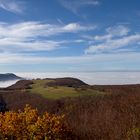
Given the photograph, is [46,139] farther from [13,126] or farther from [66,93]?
[66,93]

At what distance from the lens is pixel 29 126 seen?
17578mm

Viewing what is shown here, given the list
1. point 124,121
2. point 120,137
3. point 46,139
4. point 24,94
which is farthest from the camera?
point 24,94

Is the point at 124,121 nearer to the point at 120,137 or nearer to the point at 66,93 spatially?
the point at 120,137

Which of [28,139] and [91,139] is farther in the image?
[91,139]

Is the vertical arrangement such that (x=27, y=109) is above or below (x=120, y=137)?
above

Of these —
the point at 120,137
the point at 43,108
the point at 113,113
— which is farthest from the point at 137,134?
the point at 43,108

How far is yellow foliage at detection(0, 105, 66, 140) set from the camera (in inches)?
689

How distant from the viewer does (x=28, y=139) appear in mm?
17734

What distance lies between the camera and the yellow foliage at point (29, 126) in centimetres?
1750

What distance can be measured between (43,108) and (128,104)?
39.3 meters

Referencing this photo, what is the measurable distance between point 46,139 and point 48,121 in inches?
51.2

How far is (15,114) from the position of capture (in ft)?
59.8

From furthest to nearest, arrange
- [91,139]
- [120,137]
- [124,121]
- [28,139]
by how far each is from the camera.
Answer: [124,121] < [91,139] < [120,137] < [28,139]

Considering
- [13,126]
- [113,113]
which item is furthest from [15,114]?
[113,113]
